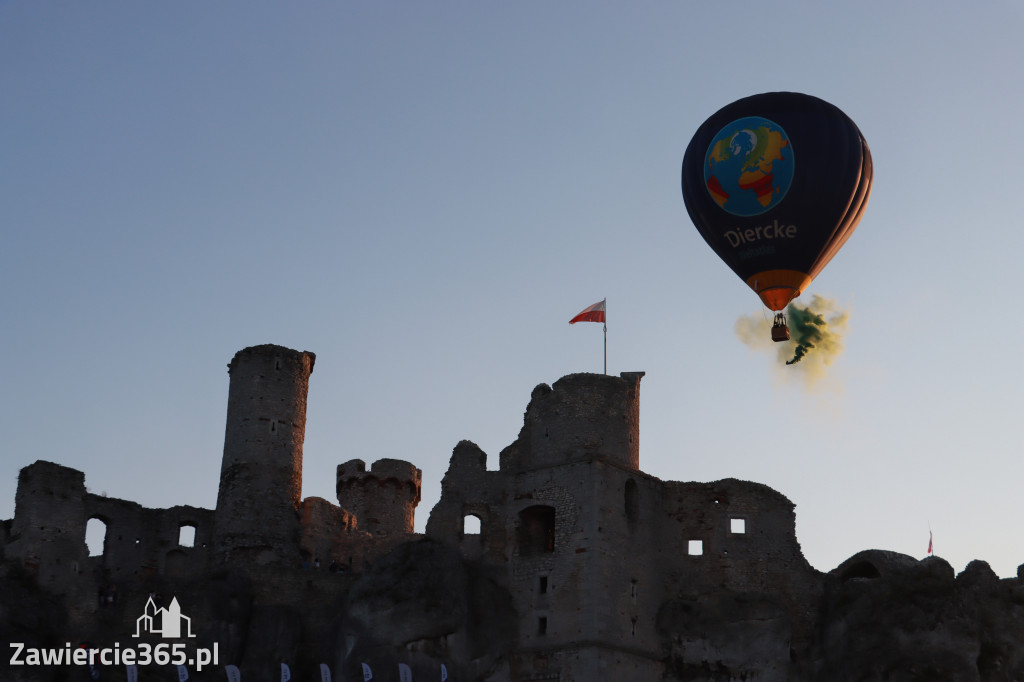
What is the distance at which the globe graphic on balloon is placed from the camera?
56.7 meters

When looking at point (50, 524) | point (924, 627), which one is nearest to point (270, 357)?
point (50, 524)

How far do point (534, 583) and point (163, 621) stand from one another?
13345 mm

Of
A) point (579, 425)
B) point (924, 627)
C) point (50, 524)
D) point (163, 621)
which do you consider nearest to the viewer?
point (924, 627)

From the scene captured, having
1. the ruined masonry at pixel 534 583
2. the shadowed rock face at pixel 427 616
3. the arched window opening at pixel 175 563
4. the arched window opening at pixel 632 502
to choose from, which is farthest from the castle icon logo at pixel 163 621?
the arched window opening at pixel 632 502

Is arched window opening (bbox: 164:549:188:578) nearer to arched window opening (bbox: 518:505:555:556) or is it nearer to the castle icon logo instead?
the castle icon logo

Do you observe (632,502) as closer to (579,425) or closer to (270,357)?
(579,425)

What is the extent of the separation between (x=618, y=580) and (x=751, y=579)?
543 centimetres

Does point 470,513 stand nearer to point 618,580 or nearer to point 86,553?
point 618,580

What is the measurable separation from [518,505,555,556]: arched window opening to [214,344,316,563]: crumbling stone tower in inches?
364

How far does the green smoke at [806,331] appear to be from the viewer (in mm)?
62094

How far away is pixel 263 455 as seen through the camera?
220 feet

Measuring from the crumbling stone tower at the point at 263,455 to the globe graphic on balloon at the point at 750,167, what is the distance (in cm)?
2016

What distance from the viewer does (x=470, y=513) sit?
64375 mm

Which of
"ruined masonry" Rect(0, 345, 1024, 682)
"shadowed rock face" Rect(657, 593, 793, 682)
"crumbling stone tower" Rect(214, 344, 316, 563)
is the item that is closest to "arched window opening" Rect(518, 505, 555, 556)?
"ruined masonry" Rect(0, 345, 1024, 682)
